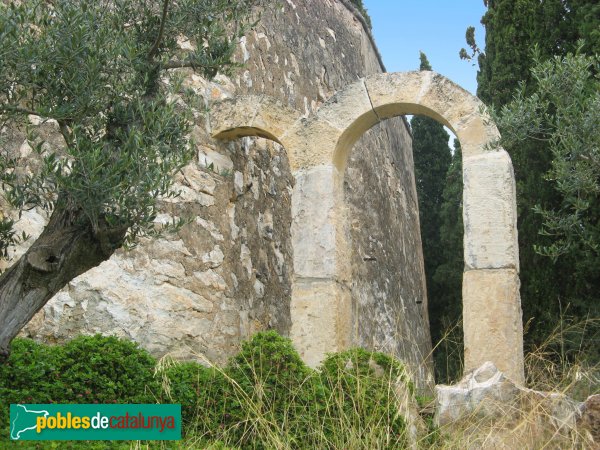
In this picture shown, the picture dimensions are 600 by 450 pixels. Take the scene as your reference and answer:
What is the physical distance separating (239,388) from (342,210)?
2.59 metres

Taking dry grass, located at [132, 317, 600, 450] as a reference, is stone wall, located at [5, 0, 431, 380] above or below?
above

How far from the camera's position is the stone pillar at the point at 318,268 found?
6812 millimetres

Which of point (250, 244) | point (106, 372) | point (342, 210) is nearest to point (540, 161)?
point (342, 210)

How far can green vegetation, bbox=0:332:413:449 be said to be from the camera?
5.20 m

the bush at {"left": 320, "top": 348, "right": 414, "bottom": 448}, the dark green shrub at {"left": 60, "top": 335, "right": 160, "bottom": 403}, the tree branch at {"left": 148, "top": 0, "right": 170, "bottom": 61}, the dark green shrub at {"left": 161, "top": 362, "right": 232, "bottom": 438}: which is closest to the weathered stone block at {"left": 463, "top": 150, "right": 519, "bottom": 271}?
the bush at {"left": 320, "top": 348, "right": 414, "bottom": 448}

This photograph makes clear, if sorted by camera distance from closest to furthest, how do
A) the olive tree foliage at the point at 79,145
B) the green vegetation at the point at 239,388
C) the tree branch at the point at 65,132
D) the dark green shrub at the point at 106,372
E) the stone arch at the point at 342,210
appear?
the olive tree foliage at the point at 79,145
the tree branch at the point at 65,132
the green vegetation at the point at 239,388
the dark green shrub at the point at 106,372
the stone arch at the point at 342,210

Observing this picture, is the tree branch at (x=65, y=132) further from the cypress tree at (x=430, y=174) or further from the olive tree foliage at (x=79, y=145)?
the cypress tree at (x=430, y=174)

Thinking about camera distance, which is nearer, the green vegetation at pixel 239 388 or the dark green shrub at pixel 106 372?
the green vegetation at pixel 239 388

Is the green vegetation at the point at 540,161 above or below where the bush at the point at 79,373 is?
above

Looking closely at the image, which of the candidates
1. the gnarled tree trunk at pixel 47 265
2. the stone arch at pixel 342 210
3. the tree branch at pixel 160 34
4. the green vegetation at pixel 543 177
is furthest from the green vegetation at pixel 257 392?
the green vegetation at pixel 543 177

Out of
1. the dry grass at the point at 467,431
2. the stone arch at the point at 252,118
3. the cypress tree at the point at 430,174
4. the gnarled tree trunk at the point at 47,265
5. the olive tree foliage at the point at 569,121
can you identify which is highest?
the cypress tree at the point at 430,174

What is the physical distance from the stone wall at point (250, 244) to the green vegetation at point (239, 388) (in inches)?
16.9

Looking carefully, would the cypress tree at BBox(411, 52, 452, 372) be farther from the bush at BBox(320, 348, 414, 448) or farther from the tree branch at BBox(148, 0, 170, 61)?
the tree branch at BBox(148, 0, 170, 61)

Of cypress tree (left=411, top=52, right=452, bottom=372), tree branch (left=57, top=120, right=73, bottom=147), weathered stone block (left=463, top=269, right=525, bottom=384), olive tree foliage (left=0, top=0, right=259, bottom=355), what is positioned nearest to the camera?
olive tree foliage (left=0, top=0, right=259, bottom=355)
